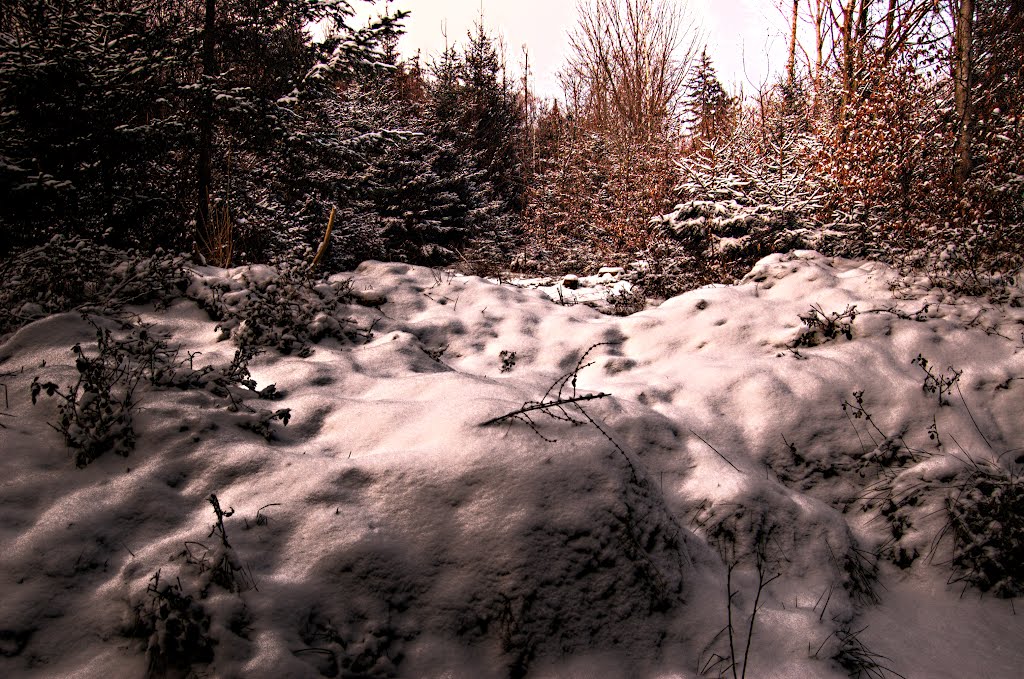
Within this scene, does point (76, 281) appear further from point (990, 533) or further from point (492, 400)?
point (990, 533)

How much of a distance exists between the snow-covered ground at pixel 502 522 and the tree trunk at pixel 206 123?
3.98m

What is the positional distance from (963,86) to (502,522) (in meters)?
6.94

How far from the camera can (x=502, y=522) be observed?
1895 millimetres

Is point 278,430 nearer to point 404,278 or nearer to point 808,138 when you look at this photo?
point 404,278

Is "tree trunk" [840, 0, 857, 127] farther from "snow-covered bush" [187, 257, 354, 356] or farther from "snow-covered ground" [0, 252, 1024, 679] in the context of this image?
"snow-covered bush" [187, 257, 354, 356]

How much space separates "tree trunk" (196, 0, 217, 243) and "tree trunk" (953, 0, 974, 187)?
8.25 meters

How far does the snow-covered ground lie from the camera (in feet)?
5.27

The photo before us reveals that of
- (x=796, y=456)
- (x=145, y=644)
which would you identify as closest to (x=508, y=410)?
(x=145, y=644)

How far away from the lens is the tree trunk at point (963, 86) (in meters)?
5.45

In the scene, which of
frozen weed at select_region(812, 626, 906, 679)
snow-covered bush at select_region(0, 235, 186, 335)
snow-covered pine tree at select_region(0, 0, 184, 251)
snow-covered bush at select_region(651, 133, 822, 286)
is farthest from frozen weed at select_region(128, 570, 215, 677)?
snow-covered bush at select_region(651, 133, 822, 286)

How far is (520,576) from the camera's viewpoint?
1832 millimetres

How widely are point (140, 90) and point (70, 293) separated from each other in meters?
4.25

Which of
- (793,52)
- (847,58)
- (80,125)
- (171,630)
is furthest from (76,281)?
(793,52)

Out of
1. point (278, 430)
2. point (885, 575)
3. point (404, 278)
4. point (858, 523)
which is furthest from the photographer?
point (404, 278)
